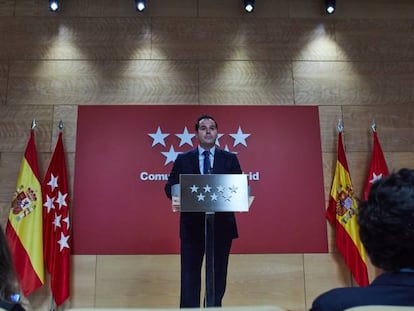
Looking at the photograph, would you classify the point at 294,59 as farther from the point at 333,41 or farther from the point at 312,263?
the point at 312,263

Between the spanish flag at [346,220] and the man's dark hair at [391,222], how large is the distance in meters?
2.97

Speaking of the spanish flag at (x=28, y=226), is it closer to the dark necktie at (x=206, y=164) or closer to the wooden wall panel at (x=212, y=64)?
the wooden wall panel at (x=212, y=64)

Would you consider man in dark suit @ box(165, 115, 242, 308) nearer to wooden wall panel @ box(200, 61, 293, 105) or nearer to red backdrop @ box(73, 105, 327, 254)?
red backdrop @ box(73, 105, 327, 254)

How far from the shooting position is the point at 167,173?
405 centimetres

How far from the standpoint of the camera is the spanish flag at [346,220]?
3855 mm

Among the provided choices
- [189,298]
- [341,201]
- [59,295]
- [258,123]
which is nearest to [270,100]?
[258,123]

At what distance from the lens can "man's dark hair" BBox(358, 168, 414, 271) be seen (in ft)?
3.08

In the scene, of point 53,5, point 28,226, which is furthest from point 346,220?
point 53,5

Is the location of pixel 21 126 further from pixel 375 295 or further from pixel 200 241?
pixel 375 295

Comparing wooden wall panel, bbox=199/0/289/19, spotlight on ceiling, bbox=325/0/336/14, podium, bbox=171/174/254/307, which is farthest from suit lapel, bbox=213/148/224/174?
spotlight on ceiling, bbox=325/0/336/14

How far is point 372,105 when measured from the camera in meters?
4.34

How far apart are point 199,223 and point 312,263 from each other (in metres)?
1.48

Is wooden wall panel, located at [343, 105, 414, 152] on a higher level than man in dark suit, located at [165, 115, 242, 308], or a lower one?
higher

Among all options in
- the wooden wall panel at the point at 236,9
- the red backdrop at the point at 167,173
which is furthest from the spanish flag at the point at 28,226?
the wooden wall panel at the point at 236,9
